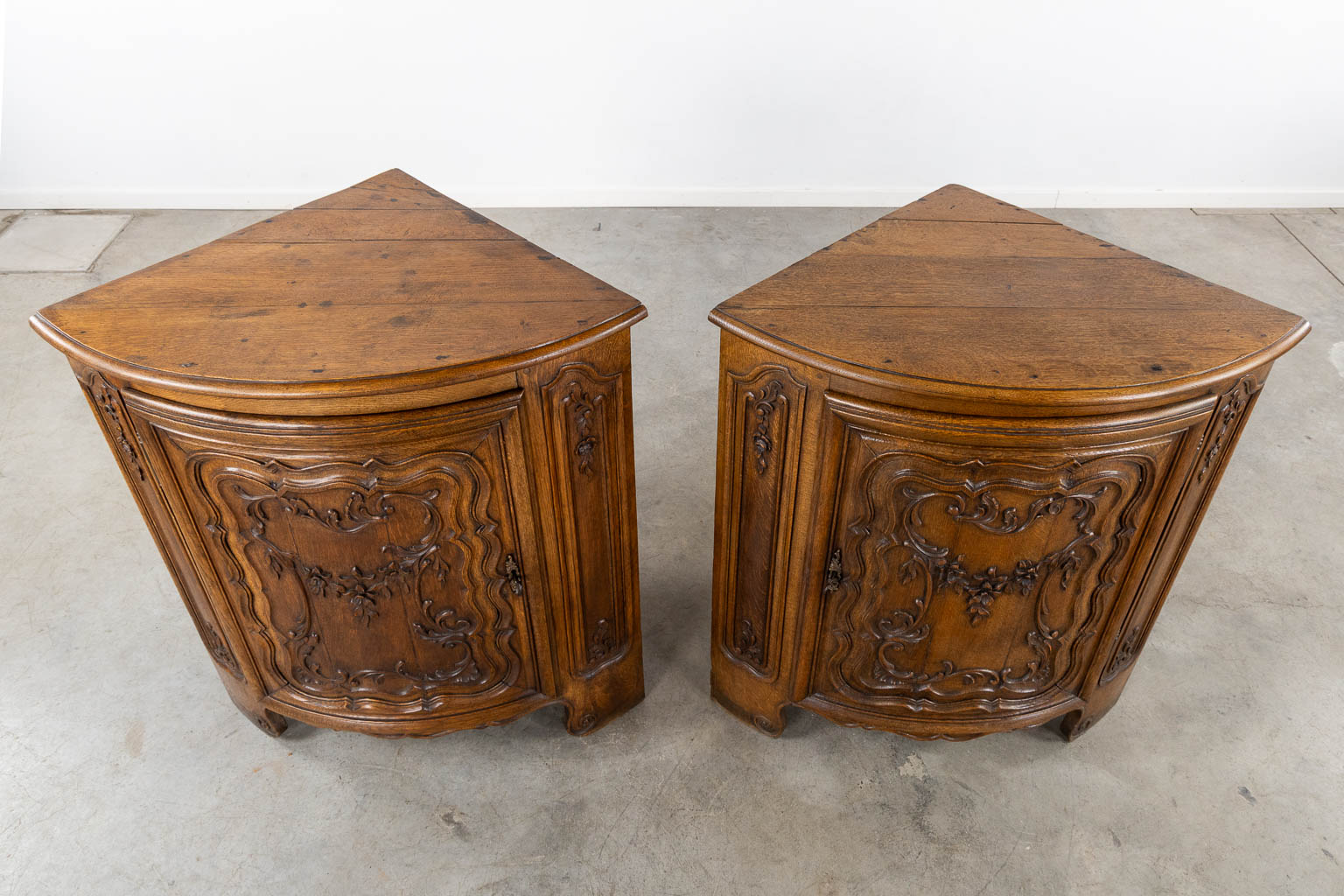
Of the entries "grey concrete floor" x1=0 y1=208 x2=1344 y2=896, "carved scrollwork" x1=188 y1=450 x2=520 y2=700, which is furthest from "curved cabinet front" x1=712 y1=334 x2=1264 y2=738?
"carved scrollwork" x1=188 y1=450 x2=520 y2=700

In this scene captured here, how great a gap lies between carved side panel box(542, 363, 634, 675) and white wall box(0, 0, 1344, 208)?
8.99 feet

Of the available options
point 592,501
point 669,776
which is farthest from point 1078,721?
point 592,501

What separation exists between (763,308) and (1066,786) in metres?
1.19

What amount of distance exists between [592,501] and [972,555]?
0.65 m

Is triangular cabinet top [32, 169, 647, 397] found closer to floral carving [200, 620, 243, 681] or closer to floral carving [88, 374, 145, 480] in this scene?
floral carving [88, 374, 145, 480]

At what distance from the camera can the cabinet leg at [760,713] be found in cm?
192

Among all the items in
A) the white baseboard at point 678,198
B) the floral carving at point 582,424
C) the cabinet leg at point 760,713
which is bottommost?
the cabinet leg at point 760,713

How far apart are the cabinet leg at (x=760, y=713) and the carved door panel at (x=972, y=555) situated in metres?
0.15

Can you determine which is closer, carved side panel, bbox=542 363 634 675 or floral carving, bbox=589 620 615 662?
carved side panel, bbox=542 363 634 675

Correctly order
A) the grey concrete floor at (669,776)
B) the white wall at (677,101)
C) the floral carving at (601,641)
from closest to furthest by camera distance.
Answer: the grey concrete floor at (669,776) < the floral carving at (601,641) < the white wall at (677,101)

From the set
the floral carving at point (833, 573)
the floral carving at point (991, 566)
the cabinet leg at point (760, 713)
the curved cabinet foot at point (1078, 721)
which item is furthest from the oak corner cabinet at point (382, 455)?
the curved cabinet foot at point (1078, 721)

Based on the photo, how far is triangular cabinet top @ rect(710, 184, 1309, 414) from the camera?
1.34 m

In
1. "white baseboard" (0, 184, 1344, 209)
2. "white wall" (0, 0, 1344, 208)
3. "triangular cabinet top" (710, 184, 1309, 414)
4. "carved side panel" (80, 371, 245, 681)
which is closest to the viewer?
"triangular cabinet top" (710, 184, 1309, 414)

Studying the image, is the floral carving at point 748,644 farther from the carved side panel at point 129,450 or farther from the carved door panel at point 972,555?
the carved side panel at point 129,450
